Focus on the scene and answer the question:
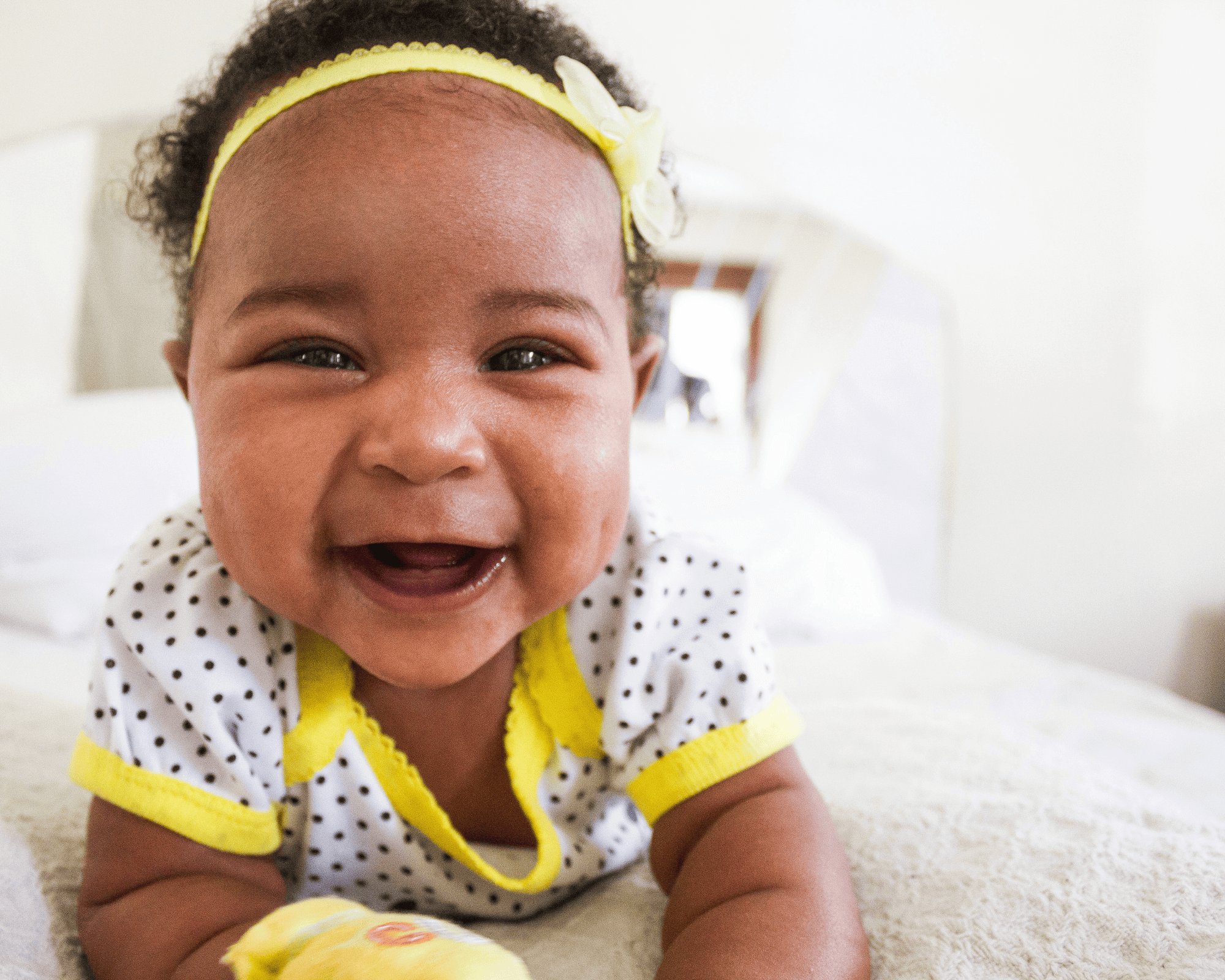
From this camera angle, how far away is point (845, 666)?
1.26 metres

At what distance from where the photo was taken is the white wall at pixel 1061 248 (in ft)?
6.20

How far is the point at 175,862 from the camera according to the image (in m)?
0.57

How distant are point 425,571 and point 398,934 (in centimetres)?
19

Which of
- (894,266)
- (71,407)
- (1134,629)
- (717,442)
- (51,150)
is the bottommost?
(1134,629)

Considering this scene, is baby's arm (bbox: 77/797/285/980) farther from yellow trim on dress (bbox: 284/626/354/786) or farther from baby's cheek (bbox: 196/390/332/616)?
baby's cheek (bbox: 196/390/332/616)

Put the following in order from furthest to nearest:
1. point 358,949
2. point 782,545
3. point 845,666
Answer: point 782,545 < point 845,666 < point 358,949

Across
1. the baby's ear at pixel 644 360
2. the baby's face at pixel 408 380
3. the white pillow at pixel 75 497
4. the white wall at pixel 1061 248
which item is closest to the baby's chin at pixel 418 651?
the baby's face at pixel 408 380

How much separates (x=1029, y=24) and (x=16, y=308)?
1.96m

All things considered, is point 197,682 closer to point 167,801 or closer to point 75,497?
point 167,801

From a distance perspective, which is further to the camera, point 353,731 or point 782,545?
point 782,545

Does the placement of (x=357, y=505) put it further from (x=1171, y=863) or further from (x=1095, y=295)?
(x=1095, y=295)

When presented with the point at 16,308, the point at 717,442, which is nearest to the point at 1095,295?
the point at 717,442

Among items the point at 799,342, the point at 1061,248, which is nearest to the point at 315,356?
the point at 799,342

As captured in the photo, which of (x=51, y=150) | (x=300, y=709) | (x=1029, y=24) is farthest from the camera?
(x=1029, y=24)
